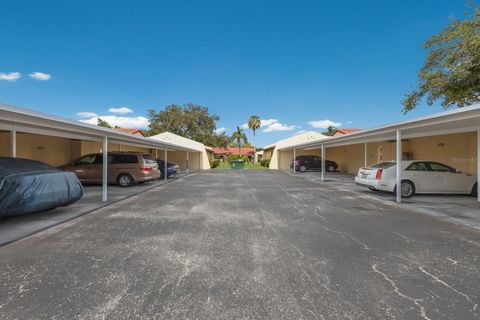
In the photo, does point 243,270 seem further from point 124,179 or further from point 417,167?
point 124,179

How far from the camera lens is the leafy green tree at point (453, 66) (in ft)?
36.1

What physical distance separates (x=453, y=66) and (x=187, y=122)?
36.8 m

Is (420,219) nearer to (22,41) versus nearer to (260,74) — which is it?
(260,74)

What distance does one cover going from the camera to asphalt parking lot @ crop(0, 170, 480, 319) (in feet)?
7.82

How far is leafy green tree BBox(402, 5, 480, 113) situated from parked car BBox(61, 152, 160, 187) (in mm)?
15306

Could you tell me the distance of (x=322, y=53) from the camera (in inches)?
716

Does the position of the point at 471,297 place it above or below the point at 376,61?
below

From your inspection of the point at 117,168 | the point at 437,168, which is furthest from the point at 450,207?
the point at 117,168

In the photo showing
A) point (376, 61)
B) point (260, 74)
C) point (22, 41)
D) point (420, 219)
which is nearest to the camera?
point (420, 219)

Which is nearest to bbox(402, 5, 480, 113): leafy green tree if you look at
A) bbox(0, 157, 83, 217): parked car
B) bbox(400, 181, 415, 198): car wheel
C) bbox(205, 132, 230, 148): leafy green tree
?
bbox(400, 181, 415, 198): car wheel

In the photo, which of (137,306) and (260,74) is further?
(260,74)

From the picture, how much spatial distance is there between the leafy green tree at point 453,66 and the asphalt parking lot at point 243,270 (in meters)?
9.61

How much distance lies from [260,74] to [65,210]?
1822 centimetres

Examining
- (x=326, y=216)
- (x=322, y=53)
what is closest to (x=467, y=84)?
(x=322, y=53)
